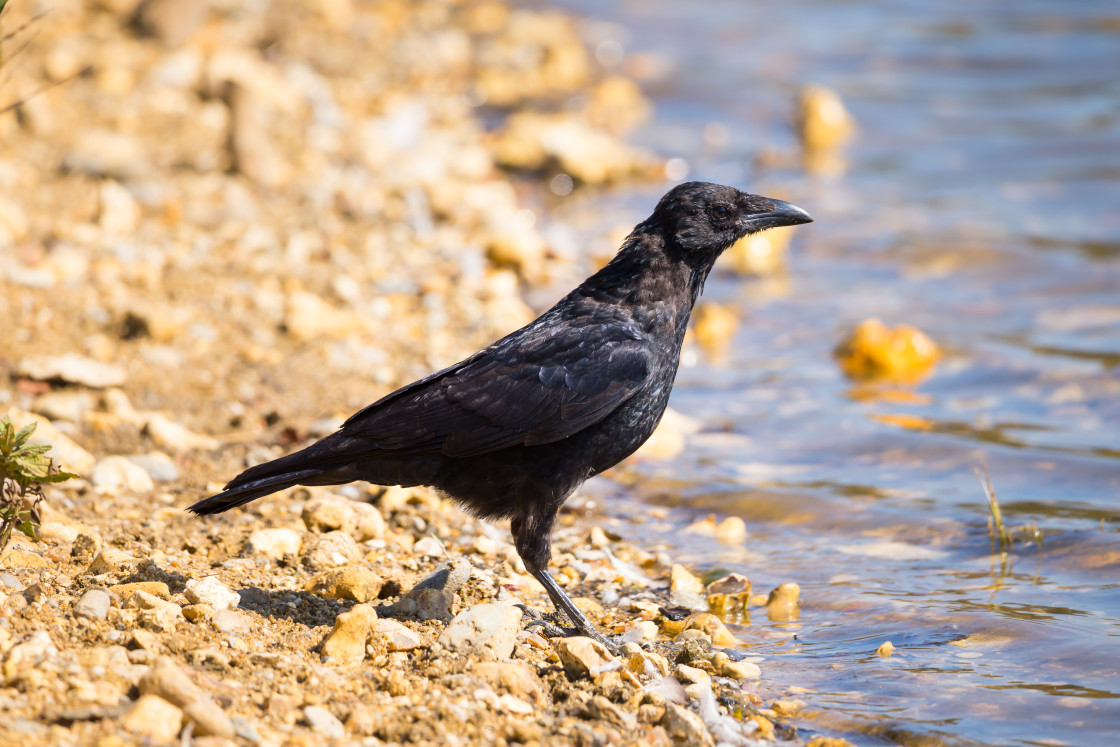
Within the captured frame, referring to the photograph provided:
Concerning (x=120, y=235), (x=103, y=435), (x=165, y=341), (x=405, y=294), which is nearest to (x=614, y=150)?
(x=405, y=294)

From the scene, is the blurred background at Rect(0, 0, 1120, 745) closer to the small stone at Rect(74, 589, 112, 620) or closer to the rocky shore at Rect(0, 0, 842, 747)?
the rocky shore at Rect(0, 0, 842, 747)

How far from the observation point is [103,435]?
5.26 meters

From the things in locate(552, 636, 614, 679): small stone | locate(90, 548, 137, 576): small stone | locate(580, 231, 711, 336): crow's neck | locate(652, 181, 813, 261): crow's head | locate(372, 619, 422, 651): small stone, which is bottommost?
locate(90, 548, 137, 576): small stone

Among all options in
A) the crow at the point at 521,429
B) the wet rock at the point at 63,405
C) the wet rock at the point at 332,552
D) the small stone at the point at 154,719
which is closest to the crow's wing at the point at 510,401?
the crow at the point at 521,429

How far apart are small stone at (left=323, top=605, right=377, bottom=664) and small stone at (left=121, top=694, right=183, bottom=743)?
0.72 metres

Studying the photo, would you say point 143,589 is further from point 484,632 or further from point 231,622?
point 484,632

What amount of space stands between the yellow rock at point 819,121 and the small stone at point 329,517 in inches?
320

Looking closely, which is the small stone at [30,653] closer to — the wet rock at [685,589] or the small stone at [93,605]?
the small stone at [93,605]

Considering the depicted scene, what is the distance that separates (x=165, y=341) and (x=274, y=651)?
3.16m

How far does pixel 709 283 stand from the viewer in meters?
8.70

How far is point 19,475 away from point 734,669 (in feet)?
7.81

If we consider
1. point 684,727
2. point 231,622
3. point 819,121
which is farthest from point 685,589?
point 819,121

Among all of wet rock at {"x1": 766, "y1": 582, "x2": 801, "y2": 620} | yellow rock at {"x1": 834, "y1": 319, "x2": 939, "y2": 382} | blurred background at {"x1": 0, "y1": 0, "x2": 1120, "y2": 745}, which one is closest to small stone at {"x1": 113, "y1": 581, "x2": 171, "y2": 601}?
blurred background at {"x1": 0, "y1": 0, "x2": 1120, "y2": 745}

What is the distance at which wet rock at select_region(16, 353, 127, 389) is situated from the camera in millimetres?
5469
